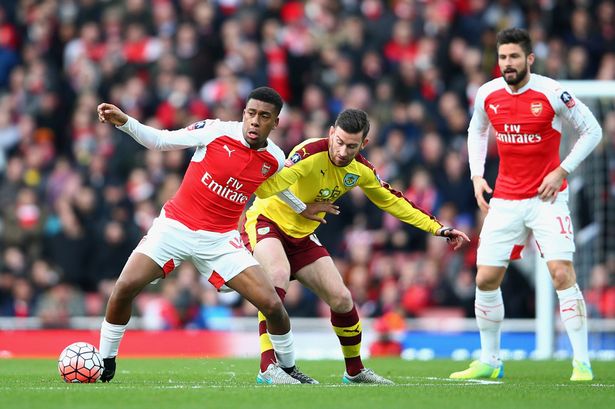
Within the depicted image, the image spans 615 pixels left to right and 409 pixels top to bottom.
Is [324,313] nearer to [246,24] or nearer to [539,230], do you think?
[246,24]

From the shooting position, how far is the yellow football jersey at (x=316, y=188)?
9898mm

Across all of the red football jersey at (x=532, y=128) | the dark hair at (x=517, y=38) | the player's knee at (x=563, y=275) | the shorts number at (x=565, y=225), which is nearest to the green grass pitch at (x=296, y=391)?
the player's knee at (x=563, y=275)

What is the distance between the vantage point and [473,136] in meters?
10.9

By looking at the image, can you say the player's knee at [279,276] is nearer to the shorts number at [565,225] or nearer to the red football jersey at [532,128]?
the red football jersey at [532,128]

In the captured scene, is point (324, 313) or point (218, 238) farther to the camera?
point (324, 313)

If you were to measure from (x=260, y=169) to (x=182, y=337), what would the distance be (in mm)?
7141

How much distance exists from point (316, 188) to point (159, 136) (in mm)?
1550

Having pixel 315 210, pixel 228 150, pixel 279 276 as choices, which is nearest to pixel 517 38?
pixel 315 210

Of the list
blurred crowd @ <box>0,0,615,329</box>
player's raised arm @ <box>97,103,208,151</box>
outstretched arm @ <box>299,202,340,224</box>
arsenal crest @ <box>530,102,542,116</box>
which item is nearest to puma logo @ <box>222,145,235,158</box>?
player's raised arm @ <box>97,103,208,151</box>

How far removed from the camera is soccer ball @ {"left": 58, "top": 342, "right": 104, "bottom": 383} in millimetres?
9250

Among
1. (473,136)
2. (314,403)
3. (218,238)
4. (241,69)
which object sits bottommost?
(314,403)

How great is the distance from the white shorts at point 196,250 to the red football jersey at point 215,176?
8 centimetres

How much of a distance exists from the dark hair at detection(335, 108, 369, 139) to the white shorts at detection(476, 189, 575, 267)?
5.29ft

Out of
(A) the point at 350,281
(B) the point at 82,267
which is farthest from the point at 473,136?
(B) the point at 82,267
